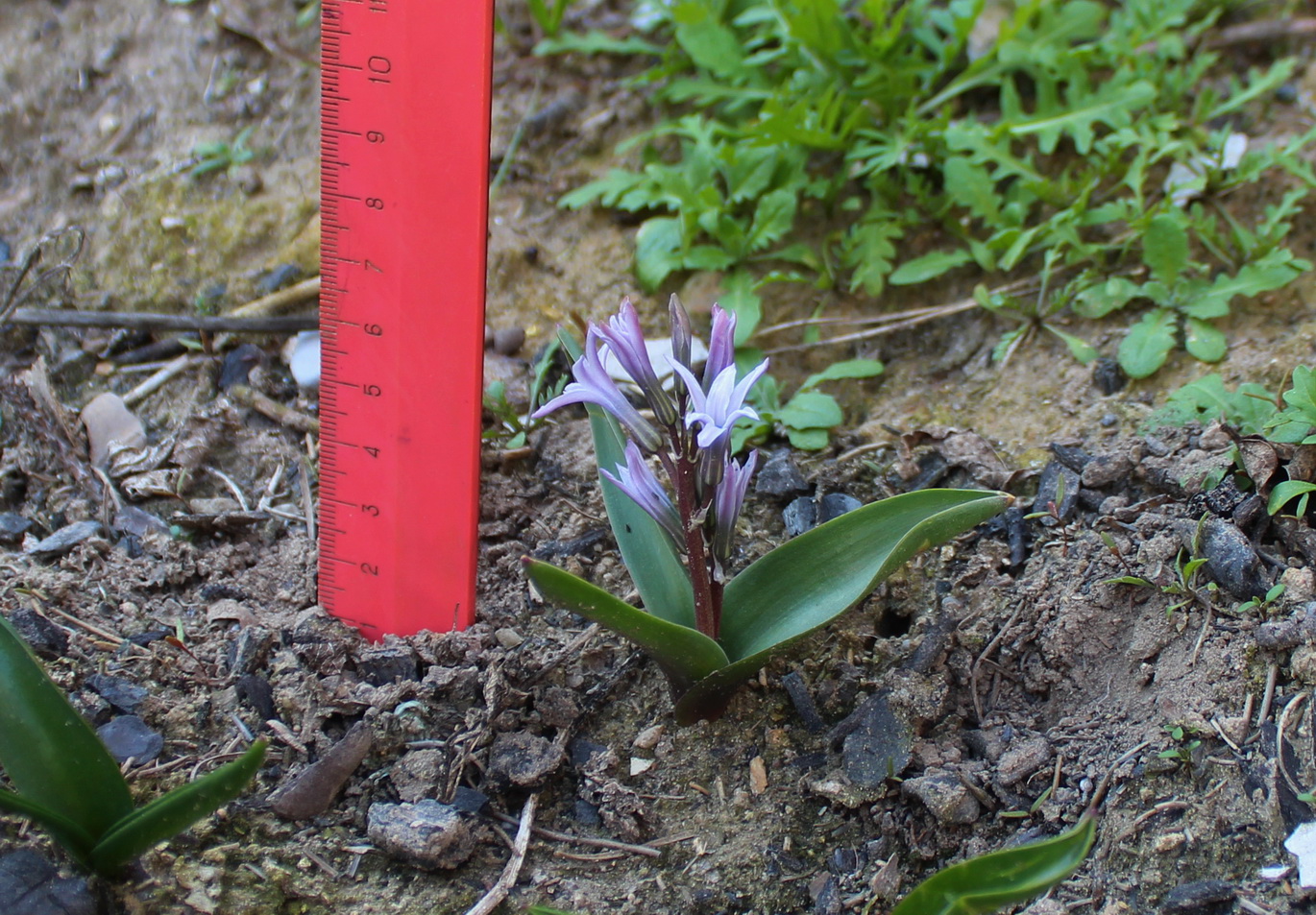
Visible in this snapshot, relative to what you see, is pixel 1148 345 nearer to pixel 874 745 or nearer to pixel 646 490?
pixel 874 745

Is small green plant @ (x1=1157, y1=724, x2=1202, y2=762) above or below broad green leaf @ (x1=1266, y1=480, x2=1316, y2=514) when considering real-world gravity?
below

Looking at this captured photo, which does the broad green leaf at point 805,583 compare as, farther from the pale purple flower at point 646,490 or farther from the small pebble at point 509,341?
the small pebble at point 509,341

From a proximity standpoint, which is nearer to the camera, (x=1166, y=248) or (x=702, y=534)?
(x=702, y=534)

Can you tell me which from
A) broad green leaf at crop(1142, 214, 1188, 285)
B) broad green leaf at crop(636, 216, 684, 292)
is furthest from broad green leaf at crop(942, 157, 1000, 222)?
broad green leaf at crop(636, 216, 684, 292)

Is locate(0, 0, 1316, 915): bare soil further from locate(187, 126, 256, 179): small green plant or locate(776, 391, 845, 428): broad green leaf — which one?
locate(187, 126, 256, 179): small green plant

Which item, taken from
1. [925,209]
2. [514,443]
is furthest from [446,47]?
[925,209]

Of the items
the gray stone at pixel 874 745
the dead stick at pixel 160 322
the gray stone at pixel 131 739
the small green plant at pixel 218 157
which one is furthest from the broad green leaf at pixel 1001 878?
the small green plant at pixel 218 157

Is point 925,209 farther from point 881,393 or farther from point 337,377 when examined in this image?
point 337,377

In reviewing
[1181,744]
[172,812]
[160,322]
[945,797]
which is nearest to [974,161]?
[1181,744]
